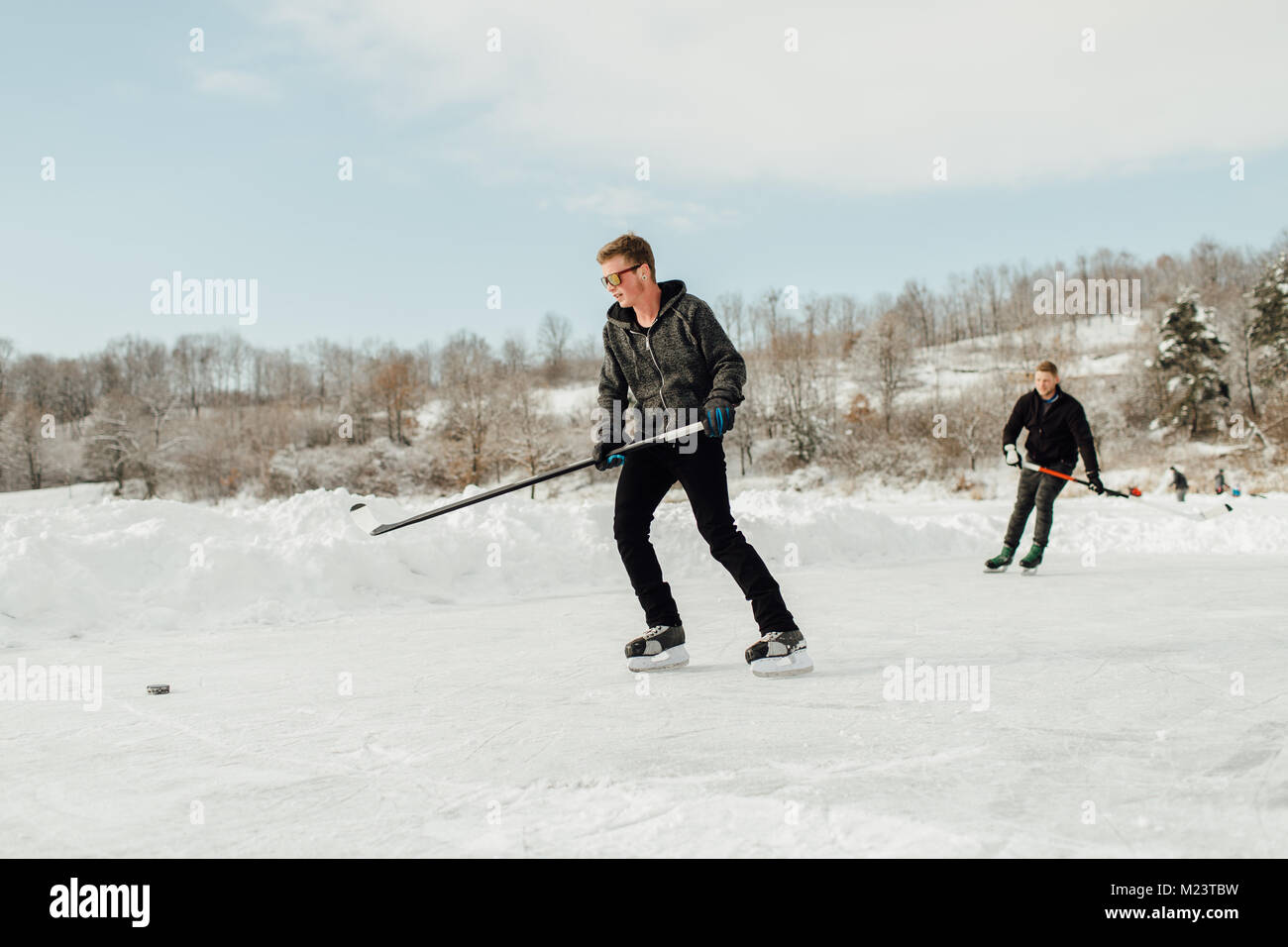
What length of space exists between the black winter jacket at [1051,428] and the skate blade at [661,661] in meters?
4.37

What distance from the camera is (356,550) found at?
6.46 metres

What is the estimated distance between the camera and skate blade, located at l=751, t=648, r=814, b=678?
3531mm

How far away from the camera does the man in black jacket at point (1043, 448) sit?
22.9ft

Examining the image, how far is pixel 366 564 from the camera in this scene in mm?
6445

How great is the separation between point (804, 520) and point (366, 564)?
4.75m

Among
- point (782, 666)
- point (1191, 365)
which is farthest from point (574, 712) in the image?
point (1191, 365)

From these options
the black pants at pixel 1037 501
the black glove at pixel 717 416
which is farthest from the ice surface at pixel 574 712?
the black glove at pixel 717 416

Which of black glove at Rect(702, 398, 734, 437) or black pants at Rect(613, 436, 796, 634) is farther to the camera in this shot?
black pants at Rect(613, 436, 796, 634)

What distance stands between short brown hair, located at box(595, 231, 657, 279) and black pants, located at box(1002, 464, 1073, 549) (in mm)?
4764

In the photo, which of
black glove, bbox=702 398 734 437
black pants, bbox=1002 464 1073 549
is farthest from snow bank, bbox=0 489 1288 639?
black glove, bbox=702 398 734 437

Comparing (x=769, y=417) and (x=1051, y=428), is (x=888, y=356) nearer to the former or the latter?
(x=769, y=417)

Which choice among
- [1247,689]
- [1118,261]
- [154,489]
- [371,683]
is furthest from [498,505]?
[1118,261]

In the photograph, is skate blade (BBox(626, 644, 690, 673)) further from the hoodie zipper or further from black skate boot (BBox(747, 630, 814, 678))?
the hoodie zipper

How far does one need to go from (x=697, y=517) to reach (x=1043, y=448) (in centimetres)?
471
